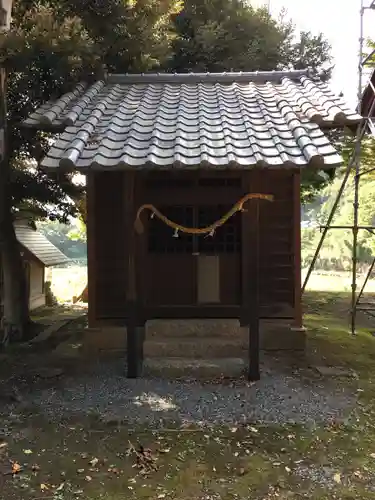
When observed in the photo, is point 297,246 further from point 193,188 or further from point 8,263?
point 8,263

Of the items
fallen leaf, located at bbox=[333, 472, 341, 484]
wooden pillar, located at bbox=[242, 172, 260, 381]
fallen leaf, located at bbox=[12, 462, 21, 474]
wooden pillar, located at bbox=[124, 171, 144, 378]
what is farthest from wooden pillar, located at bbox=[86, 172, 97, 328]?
fallen leaf, located at bbox=[333, 472, 341, 484]

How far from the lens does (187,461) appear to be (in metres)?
4.08

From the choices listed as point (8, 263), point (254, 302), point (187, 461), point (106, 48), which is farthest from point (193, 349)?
point (106, 48)

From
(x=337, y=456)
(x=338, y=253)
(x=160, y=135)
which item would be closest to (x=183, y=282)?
(x=160, y=135)

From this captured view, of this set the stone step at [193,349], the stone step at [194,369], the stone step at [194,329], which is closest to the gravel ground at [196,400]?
the stone step at [194,369]

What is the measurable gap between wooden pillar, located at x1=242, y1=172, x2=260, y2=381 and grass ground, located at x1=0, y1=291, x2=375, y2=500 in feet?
3.97

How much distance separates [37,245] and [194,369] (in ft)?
42.9

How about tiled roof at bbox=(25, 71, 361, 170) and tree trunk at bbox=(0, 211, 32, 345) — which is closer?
tiled roof at bbox=(25, 71, 361, 170)

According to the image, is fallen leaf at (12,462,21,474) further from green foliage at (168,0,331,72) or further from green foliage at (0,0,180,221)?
green foliage at (168,0,331,72)

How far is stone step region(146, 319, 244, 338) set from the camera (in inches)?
260

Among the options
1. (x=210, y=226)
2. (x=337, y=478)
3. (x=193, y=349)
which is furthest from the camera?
(x=193, y=349)

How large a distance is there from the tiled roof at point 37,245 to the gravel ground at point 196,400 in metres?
10.9

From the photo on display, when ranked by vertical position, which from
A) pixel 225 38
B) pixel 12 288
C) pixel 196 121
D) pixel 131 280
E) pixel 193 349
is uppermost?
pixel 225 38

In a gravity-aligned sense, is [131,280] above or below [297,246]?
below
